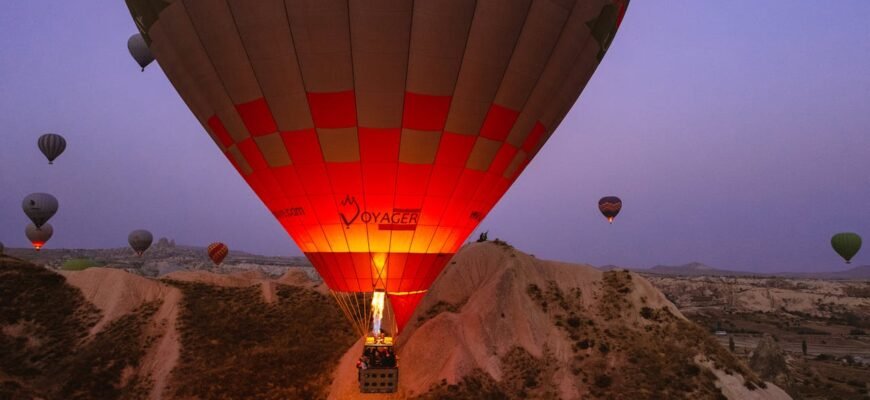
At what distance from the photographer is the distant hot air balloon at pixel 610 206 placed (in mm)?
53781

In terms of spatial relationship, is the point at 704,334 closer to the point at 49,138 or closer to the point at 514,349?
the point at 514,349

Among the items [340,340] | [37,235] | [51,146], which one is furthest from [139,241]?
[340,340]

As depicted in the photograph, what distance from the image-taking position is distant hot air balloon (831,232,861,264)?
5938 centimetres

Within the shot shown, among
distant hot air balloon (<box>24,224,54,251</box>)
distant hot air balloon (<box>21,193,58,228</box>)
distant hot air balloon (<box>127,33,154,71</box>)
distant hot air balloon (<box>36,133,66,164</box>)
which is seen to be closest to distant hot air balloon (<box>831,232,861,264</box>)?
distant hot air balloon (<box>127,33,154,71</box>)

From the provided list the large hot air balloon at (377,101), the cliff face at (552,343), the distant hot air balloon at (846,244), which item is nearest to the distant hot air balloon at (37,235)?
the cliff face at (552,343)

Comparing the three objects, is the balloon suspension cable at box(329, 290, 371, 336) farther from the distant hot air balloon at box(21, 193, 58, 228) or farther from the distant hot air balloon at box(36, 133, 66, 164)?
the distant hot air balloon at box(21, 193, 58, 228)

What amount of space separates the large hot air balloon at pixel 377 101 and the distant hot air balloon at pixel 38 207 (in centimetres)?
5016

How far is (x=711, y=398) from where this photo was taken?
26.6 meters

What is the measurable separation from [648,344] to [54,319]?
1359 inches

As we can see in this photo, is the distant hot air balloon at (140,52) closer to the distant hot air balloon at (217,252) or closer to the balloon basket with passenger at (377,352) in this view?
the distant hot air balloon at (217,252)

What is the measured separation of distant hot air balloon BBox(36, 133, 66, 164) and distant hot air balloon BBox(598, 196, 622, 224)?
51012 millimetres

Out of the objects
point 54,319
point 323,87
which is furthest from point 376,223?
point 54,319

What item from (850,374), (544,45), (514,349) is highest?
(544,45)

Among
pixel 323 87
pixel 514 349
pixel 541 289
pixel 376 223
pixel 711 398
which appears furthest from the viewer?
pixel 541 289
